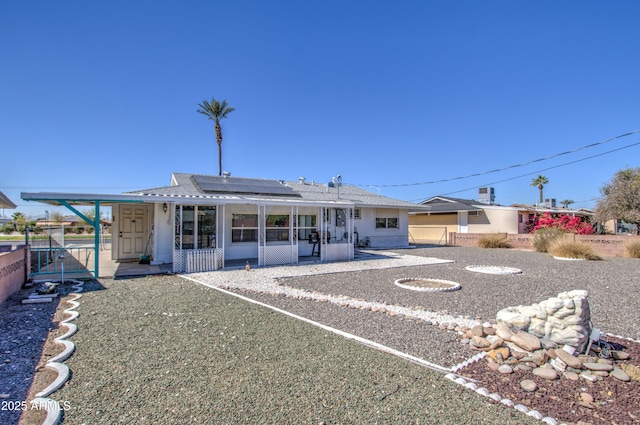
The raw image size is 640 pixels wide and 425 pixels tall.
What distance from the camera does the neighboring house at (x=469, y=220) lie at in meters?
25.0

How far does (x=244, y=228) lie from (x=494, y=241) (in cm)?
1618

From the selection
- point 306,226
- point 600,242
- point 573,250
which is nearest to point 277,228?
point 306,226

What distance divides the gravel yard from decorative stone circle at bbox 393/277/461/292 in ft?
0.89

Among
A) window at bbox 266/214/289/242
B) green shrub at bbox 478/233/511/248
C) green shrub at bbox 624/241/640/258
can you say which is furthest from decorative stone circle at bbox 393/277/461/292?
green shrub at bbox 478/233/511/248

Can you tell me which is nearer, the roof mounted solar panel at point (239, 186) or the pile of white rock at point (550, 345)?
the pile of white rock at point (550, 345)

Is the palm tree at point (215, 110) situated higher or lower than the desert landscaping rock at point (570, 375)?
higher

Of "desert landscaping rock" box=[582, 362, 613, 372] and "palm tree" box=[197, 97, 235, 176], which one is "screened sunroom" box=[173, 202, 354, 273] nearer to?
"desert landscaping rock" box=[582, 362, 613, 372]

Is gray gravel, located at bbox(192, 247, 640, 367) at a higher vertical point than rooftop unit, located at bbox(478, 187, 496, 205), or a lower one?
lower

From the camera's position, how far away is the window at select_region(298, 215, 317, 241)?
1449 centimetres

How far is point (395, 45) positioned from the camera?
564 inches

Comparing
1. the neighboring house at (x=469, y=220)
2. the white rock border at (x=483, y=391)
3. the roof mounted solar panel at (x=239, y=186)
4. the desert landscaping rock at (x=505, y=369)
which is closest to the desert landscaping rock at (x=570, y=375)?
the desert landscaping rock at (x=505, y=369)

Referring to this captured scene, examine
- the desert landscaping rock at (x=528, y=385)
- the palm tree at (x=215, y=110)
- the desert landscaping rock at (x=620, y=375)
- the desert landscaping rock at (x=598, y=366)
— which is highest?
the palm tree at (x=215, y=110)

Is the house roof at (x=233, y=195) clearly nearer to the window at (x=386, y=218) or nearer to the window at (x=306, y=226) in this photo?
the window at (x=386, y=218)

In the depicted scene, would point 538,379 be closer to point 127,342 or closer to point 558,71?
point 127,342
